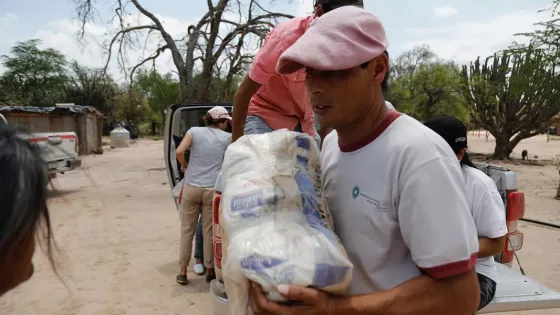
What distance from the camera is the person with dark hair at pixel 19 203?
104cm

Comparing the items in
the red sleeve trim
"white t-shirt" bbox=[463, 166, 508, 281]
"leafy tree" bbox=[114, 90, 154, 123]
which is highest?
"leafy tree" bbox=[114, 90, 154, 123]

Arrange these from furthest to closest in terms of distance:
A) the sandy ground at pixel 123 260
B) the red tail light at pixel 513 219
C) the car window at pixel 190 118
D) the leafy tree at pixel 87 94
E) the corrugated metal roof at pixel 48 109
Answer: the leafy tree at pixel 87 94
the corrugated metal roof at pixel 48 109
the car window at pixel 190 118
the sandy ground at pixel 123 260
the red tail light at pixel 513 219

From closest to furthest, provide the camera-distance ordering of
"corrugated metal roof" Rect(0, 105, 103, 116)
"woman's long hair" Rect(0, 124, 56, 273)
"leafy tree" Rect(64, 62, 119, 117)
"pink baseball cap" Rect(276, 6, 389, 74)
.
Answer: "woman's long hair" Rect(0, 124, 56, 273) < "pink baseball cap" Rect(276, 6, 389, 74) < "corrugated metal roof" Rect(0, 105, 103, 116) < "leafy tree" Rect(64, 62, 119, 117)

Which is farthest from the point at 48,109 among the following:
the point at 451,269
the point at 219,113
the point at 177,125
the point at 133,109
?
the point at 133,109

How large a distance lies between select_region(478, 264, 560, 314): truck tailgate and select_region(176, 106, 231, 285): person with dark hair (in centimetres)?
297

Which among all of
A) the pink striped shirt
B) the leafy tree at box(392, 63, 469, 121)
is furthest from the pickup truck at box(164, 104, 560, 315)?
the leafy tree at box(392, 63, 469, 121)

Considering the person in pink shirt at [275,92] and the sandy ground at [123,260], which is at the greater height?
the person in pink shirt at [275,92]

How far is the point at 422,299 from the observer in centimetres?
111

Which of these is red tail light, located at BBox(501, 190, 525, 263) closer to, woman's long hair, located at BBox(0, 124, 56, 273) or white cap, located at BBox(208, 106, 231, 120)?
white cap, located at BBox(208, 106, 231, 120)

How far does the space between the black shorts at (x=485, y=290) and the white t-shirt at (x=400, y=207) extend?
127 cm

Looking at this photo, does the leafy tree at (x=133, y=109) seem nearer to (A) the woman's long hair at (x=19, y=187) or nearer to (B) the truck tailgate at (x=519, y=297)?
(B) the truck tailgate at (x=519, y=297)

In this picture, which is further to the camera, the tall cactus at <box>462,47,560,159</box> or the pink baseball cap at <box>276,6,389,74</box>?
the tall cactus at <box>462,47,560,159</box>

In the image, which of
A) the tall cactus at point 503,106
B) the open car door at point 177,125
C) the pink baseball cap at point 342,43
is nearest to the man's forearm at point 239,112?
the pink baseball cap at point 342,43

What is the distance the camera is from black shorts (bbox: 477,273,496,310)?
88.0 inches
